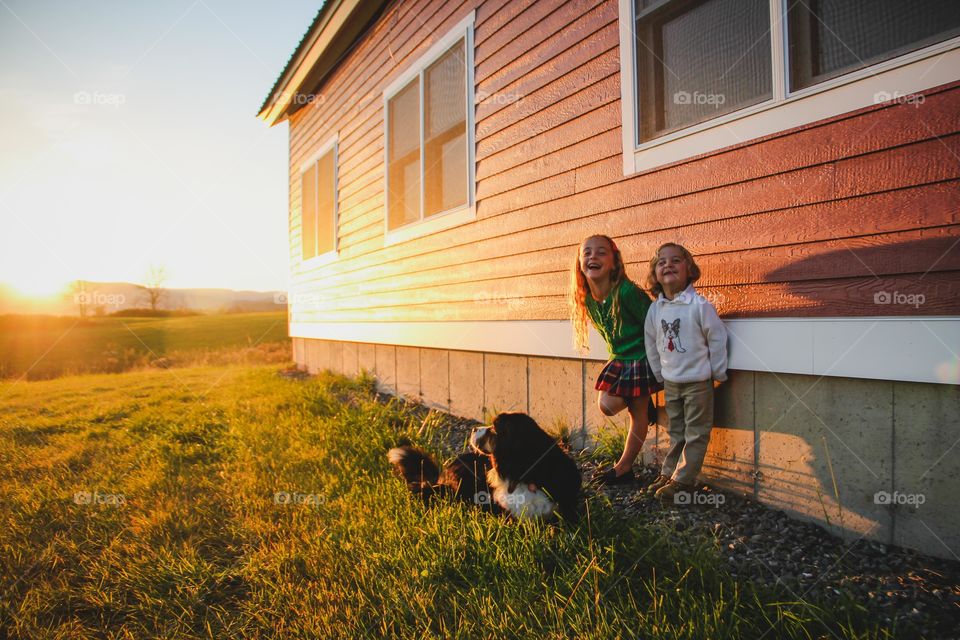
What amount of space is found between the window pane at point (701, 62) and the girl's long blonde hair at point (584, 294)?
86 cm

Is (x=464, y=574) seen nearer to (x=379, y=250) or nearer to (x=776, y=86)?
(x=776, y=86)

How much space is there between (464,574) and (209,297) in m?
59.3

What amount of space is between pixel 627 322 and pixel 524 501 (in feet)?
4.32

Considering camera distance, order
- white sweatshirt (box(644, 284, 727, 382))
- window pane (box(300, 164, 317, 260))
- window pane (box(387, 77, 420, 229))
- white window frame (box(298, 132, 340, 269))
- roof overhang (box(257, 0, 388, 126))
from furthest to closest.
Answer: window pane (box(300, 164, 317, 260)), white window frame (box(298, 132, 340, 269)), roof overhang (box(257, 0, 388, 126)), window pane (box(387, 77, 420, 229)), white sweatshirt (box(644, 284, 727, 382))

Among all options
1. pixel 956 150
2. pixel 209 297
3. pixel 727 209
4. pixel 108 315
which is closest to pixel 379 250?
pixel 727 209

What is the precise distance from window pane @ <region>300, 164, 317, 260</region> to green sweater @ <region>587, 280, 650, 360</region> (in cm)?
727

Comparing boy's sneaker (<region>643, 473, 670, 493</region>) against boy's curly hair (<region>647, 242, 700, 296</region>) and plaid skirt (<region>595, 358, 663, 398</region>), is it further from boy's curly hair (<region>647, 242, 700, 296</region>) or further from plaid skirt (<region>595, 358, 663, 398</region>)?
boy's curly hair (<region>647, 242, 700, 296</region>)

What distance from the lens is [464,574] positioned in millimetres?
2172

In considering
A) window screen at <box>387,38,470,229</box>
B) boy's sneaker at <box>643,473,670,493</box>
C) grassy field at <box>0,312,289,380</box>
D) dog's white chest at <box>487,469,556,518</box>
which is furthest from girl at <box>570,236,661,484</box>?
grassy field at <box>0,312,289,380</box>

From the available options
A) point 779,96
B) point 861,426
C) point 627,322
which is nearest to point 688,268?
point 627,322

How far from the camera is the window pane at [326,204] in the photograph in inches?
340

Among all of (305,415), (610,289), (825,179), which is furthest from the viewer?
(305,415)

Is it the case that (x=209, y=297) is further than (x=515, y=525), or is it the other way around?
(x=209, y=297)

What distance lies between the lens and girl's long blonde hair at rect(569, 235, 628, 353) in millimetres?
3250
